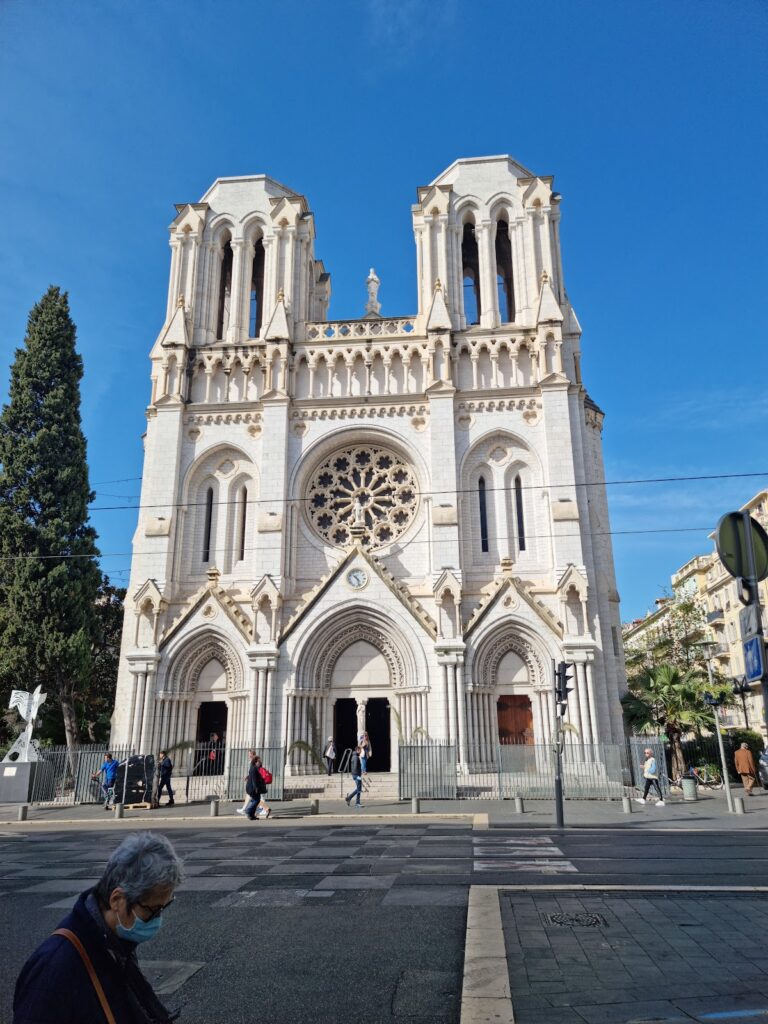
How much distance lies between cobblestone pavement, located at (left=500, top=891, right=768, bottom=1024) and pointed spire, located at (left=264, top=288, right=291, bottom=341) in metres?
26.6

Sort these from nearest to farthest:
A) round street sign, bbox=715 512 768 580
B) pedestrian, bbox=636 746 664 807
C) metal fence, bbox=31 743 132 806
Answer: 1. round street sign, bbox=715 512 768 580
2. pedestrian, bbox=636 746 664 807
3. metal fence, bbox=31 743 132 806

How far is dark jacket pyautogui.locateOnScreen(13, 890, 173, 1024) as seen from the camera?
7.63ft

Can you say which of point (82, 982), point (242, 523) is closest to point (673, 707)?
point (242, 523)

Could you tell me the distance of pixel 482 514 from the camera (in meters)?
29.6

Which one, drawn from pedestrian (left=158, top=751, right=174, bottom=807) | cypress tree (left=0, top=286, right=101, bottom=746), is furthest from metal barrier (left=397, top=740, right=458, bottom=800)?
cypress tree (left=0, top=286, right=101, bottom=746)

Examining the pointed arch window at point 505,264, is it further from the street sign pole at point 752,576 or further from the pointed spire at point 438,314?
the street sign pole at point 752,576

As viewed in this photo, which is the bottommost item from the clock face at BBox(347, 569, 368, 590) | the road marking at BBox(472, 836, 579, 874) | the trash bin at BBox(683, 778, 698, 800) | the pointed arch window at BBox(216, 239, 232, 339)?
the road marking at BBox(472, 836, 579, 874)

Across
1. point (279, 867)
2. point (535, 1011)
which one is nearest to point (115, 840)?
point (279, 867)

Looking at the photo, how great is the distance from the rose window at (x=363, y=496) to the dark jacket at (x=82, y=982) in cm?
2682

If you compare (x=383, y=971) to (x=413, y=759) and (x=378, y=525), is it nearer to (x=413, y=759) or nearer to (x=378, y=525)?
(x=413, y=759)

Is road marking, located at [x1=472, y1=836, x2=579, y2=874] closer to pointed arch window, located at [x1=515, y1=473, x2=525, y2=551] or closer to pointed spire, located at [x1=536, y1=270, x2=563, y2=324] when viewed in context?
pointed arch window, located at [x1=515, y1=473, x2=525, y2=551]

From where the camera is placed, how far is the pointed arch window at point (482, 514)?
95.9 feet

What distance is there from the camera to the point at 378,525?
99.2ft

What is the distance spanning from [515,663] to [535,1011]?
23.0m
